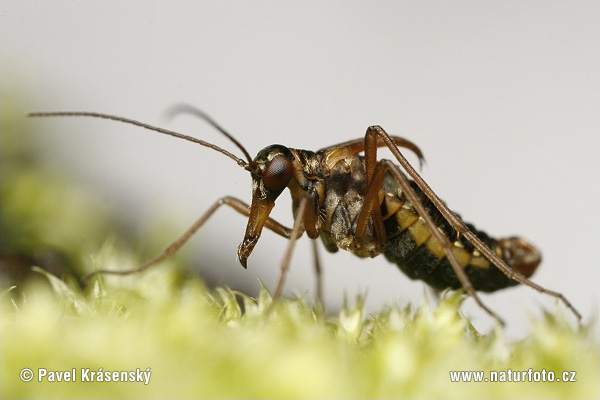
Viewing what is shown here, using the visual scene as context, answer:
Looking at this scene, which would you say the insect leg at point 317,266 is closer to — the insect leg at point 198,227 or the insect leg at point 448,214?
the insect leg at point 198,227

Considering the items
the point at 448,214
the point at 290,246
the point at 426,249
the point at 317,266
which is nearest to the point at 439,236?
the point at 448,214

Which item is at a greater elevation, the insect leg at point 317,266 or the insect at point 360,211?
the insect at point 360,211

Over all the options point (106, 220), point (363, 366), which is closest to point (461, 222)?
point (363, 366)

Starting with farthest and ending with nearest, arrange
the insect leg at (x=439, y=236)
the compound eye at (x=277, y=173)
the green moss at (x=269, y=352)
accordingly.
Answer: the compound eye at (x=277, y=173) < the insect leg at (x=439, y=236) < the green moss at (x=269, y=352)

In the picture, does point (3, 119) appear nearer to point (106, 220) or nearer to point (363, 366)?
point (106, 220)

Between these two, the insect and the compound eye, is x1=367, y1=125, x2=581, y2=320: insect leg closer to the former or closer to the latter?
the insect

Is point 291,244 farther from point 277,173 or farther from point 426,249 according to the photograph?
point 426,249

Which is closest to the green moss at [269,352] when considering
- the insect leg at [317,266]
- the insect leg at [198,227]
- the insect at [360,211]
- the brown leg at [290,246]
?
the brown leg at [290,246]
